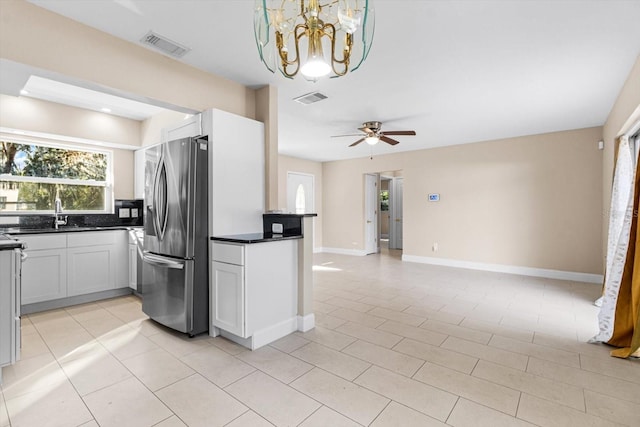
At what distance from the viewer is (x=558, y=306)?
12.2ft

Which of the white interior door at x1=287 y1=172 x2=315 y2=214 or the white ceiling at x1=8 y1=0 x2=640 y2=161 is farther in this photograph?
the white interior door at x1=287 y1=172 x2=315 y2=214

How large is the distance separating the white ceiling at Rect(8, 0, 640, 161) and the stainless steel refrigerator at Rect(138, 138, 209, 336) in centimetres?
90

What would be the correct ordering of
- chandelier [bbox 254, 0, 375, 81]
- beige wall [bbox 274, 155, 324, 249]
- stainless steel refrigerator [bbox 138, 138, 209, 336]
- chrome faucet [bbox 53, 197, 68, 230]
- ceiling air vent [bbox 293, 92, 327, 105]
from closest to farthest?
chandelier [bbox 254, 0, 375, 81]
stainless steel refrigerator [bbox 138, 138, 209, 336]
ceiling air vent [bbox 293, 92, 327, 105]
chrome faucet [bbox 53, 197, 68, 230]
beige wall [bbox 274, 155, 324, 249]

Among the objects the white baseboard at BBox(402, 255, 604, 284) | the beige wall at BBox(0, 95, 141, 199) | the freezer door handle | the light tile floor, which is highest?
the beige wall at BBox(0, 95, 141, 199)

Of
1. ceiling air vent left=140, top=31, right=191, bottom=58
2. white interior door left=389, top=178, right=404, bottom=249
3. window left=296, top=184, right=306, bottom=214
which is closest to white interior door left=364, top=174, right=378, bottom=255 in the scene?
white interior door left=389, top=178, right=404, bottom=249

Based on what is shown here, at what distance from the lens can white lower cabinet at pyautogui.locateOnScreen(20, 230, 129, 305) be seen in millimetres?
3287

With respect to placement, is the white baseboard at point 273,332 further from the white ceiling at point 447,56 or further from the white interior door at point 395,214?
the white interior door at point 395,214

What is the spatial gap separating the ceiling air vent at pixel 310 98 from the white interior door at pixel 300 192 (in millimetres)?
3742

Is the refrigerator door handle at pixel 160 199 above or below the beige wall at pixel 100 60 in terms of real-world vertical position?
below

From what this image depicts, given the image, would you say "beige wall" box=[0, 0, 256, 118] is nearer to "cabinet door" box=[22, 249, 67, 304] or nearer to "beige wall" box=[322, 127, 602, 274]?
"cabinet door" box=[22, 249, 67, 304]

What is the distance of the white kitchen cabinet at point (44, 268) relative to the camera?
3258mm

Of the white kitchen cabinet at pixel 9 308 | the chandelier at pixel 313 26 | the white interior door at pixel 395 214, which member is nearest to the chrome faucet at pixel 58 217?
the white kitchen cabinet at pixel 9 308

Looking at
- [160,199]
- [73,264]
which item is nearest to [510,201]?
[160,199]

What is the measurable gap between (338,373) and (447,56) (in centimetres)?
278
